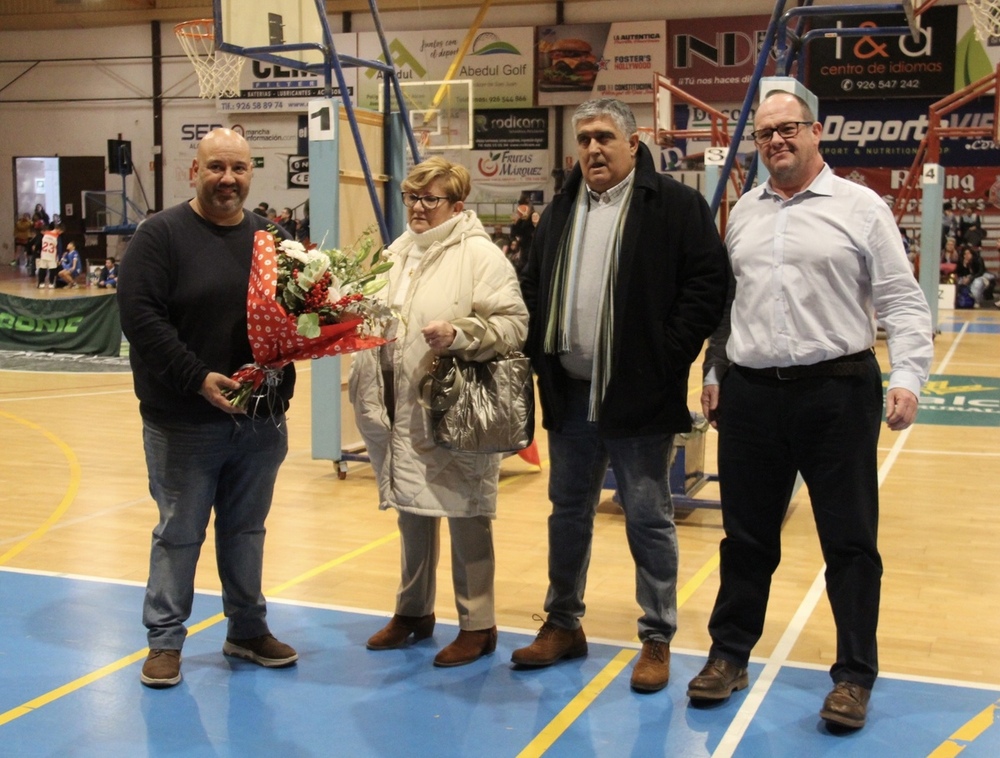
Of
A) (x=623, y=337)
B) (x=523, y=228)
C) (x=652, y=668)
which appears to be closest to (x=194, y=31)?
(x=523, y=228)

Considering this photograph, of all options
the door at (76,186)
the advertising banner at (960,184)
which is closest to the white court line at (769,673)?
the advertising banner at (960,184)

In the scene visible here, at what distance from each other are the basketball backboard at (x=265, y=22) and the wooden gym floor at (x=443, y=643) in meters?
2.76

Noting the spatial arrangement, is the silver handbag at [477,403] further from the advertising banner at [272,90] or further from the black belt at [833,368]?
the advertising banner at [272,90]

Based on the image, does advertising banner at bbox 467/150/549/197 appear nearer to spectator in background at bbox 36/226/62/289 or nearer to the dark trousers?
spectator in background at bbox 36/226/62/289

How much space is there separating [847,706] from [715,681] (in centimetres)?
41

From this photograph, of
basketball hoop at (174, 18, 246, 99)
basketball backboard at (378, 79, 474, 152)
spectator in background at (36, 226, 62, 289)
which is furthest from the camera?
spectator in background at (36, 226, 62, 289)

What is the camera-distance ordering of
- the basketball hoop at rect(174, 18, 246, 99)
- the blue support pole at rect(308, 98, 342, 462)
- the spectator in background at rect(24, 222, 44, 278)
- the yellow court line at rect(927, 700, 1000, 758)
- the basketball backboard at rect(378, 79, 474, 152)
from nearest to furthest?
1. the yellow court line at rect(927, 700, 1000, 758)
2. the blue support pole at rect(308, 98, 342, 462)
3. the basketball backboard at rect(378, 79, 474, 152)
4. the basketball hoop at rect(174, 18, 246, 99)
5. the spectator in background at rect(24, 222, 44, 278)

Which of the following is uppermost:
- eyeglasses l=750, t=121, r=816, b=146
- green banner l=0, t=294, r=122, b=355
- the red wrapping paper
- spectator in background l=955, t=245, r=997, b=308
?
eyeglasses l=750, t=121, r=816, b=146

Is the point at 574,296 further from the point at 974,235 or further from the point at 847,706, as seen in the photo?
the point at 974,235

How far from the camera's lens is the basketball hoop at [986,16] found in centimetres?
1084

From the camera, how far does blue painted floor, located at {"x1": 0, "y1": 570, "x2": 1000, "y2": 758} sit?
3531 mm

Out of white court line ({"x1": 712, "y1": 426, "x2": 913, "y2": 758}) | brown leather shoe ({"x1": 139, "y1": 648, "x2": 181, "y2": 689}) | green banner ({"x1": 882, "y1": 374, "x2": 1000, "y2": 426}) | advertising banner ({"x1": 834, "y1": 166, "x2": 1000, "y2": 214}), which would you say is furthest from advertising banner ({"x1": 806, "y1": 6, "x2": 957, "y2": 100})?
brown leather shoe ({"x1": 139, "y1": 648, "x2": 181, "y2": 689})

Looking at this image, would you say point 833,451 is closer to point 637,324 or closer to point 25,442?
point 637,324

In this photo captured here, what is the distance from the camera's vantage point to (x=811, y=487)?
3.71 metres
